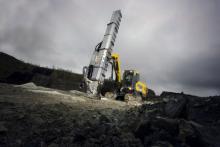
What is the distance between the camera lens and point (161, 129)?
11.5 ft

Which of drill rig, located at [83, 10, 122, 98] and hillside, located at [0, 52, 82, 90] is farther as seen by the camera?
hillside, located at [0, 52, 82, 90]

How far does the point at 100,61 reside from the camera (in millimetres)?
10812

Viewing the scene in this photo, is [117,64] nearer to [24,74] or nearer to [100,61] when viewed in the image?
[100,61]

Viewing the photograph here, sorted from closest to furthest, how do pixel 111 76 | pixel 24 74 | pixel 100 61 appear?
pixel 100 61, pixel 111 76, pixel 24 74

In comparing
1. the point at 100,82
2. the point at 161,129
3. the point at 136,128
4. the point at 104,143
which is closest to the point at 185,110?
the point at 161,129

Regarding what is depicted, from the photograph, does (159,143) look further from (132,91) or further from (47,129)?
(132,91)

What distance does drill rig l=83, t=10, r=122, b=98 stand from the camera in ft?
33.7

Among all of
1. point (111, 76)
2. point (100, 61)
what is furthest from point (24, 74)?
point (100, 61)

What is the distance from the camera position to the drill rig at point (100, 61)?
1027cm

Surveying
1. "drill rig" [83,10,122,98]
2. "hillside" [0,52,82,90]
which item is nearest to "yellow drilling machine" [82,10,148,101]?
"drill rig" [83,10,122,98]

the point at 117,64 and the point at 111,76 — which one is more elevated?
the point at 117,64

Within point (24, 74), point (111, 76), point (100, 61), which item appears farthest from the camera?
point (24, 74)

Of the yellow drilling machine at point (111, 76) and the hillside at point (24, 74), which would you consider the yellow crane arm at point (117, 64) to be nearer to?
the yellow drilling machine at point (111, 76)

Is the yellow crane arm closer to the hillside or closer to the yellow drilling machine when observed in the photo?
the yellow drilling machine
